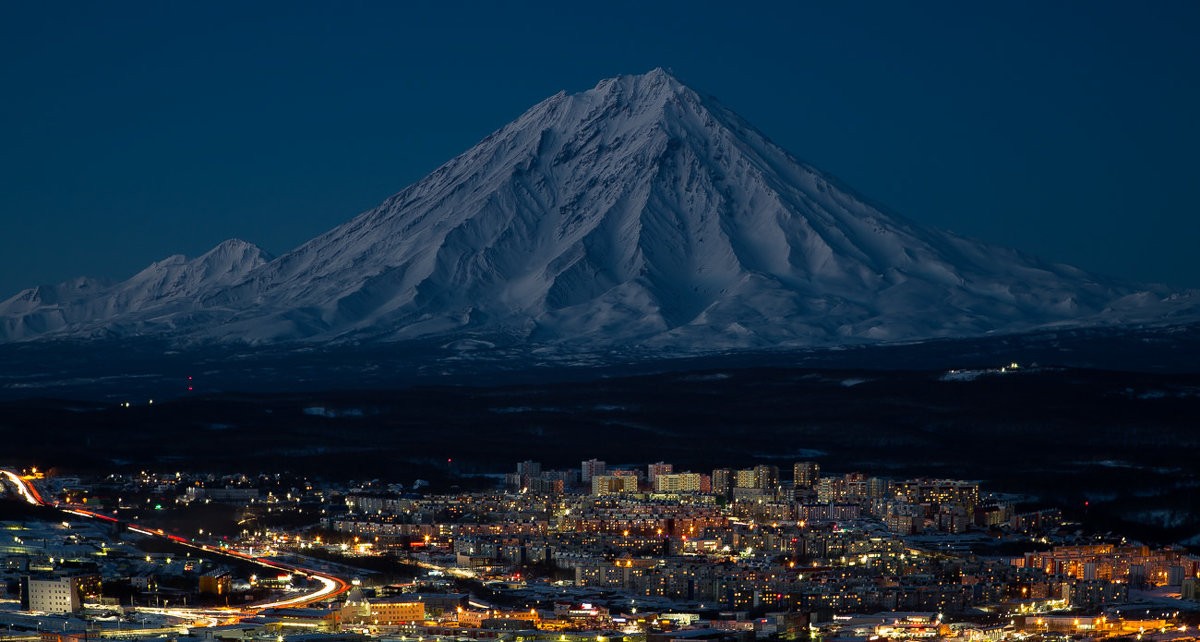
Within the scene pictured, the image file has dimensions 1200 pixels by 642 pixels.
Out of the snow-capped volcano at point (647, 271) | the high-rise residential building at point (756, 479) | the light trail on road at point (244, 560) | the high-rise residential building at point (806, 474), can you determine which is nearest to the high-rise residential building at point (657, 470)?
the high-rise residential building at point (756, 479)

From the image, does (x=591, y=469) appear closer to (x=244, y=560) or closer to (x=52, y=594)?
(x=244, y=560)

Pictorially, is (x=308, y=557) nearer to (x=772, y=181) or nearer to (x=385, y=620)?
(x=385, y=620)

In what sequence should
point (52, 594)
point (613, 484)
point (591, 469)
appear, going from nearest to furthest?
point (52, 594)
point (613, 484)
point (591, 469)

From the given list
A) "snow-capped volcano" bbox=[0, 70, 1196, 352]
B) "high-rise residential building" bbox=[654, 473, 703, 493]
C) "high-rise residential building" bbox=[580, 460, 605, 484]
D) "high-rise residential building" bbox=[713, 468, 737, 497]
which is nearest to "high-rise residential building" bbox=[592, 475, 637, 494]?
"high-rise residential building" bbox=[654, 473, 703, 493]

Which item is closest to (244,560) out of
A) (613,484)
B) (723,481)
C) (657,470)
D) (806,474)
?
(613,484)

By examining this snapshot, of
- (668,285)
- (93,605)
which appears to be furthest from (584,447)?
(668,285)

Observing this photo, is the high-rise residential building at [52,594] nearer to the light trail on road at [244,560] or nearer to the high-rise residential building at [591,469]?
the light trail on road at [244,560]

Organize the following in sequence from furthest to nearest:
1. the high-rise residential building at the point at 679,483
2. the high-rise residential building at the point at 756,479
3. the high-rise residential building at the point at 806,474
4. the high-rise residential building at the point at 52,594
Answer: the high-rise residential building at the point at 806,474, the high-rise residential building at the point at 756,479, the high-rise residential building at the point at 679,483, the high-rise residential building at the point at 52,594
